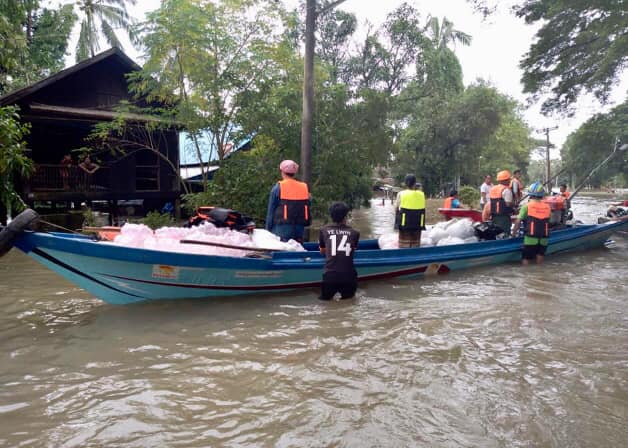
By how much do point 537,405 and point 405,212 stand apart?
439cm

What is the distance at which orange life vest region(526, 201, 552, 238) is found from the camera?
8.20 m

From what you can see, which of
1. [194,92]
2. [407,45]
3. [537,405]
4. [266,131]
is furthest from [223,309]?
[407,45]

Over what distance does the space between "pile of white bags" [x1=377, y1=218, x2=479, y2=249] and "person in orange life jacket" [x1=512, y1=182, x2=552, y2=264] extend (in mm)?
919

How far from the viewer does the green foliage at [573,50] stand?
11273 millimetres

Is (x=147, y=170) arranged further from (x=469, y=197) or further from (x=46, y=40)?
(x=469, y=197)

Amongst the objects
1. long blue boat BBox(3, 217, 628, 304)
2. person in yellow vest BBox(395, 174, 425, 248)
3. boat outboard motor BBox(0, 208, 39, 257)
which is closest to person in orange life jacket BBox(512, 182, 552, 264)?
long blue boat BBox(3, 217, 628, 304)

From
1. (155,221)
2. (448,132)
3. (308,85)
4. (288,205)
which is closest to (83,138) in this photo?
(155,221)

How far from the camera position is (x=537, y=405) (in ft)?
10.6

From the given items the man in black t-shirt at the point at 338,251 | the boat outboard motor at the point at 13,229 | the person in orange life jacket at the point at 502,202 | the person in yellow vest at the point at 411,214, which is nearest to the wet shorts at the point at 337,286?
the man in black t-shirt at the point at 338,251

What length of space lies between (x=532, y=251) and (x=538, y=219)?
659 millimetres

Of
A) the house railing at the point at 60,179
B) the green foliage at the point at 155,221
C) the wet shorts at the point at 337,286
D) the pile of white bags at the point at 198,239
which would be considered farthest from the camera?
the house railing at the point at 60,179

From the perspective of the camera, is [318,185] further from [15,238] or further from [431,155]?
[431,155]

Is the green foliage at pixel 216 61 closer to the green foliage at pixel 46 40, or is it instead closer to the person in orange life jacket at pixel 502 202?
the person in orange life jacket at pixel 502 202

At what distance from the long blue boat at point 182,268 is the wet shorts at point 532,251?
7.11 feet
